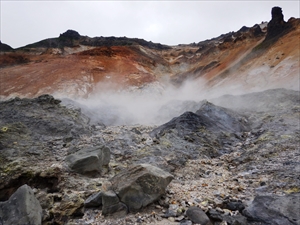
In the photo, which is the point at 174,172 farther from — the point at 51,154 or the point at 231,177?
the point at 51,154

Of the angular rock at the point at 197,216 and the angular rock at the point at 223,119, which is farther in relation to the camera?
the angular rock at the point at 223,119

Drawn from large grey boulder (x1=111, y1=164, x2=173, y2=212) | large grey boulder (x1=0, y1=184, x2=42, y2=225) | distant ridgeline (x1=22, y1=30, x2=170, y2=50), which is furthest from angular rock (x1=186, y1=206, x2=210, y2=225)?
distant ridgeline (x1=22, y1=30, x2=170, y2=50)

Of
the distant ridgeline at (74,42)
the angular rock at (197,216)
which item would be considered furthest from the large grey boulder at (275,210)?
the distant ridgeline at (74,42)

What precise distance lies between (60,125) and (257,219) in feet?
27.7

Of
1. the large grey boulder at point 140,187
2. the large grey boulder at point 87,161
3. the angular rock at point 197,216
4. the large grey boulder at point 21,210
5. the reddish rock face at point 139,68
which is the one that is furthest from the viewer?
the reddish rock face at point 139,68

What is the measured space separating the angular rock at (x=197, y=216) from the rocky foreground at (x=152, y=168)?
2cm

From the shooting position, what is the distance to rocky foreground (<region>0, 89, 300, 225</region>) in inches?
199

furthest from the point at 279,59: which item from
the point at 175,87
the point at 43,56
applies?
the point at 43,56

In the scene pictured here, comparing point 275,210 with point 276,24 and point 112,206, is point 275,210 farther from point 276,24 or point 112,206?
point 276,24

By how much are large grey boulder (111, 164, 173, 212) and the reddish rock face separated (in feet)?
49.1

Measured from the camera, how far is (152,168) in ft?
19.2

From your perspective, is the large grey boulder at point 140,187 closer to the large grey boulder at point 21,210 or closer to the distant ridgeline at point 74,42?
the large grey boulder at point 21,210

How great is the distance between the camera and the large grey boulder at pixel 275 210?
4.74 metres

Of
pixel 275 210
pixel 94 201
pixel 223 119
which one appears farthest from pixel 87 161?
pixel 223 119
